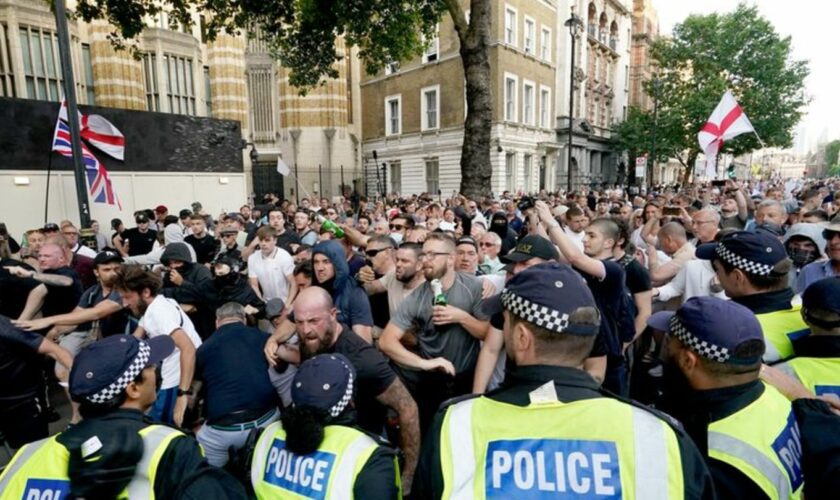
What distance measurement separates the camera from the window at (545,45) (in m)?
29.7

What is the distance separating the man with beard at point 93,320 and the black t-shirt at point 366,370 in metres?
2.14

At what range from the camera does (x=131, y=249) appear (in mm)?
8461


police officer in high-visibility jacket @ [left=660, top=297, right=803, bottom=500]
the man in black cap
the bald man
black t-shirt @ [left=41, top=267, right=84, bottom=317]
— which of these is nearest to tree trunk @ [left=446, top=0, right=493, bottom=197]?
the man in black cap

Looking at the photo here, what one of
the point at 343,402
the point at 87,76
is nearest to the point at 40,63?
the point at 87,76

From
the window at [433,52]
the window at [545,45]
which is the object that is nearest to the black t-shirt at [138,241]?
the window at [433,52]

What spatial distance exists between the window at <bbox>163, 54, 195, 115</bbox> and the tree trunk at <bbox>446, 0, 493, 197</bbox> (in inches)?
630

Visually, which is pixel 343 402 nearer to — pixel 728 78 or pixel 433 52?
pixel 433 52

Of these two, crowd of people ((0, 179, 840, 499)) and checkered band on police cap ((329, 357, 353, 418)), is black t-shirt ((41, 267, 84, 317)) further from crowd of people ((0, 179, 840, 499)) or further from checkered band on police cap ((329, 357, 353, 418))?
checkered band on police cap ((329, 357, 353, 418))

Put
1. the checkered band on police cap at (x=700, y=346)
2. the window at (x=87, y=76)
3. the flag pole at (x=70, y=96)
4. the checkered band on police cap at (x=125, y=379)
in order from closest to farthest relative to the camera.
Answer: the checkered band on police cap at (x=700, y=346) < the checkered band on police cap at (x=125, y=379) < the flag pole at (x=70, y=96) < the window at (x=87, y=76)

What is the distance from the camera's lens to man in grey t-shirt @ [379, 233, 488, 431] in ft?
10.6

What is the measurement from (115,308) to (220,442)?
72.4 inches

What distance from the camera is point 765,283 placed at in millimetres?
2291

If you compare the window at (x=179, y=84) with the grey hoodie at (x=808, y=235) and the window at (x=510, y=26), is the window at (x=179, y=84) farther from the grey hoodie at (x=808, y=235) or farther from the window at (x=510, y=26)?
the grey hoodie at (x=808, y=235)

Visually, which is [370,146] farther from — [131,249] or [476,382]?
[476,382]
